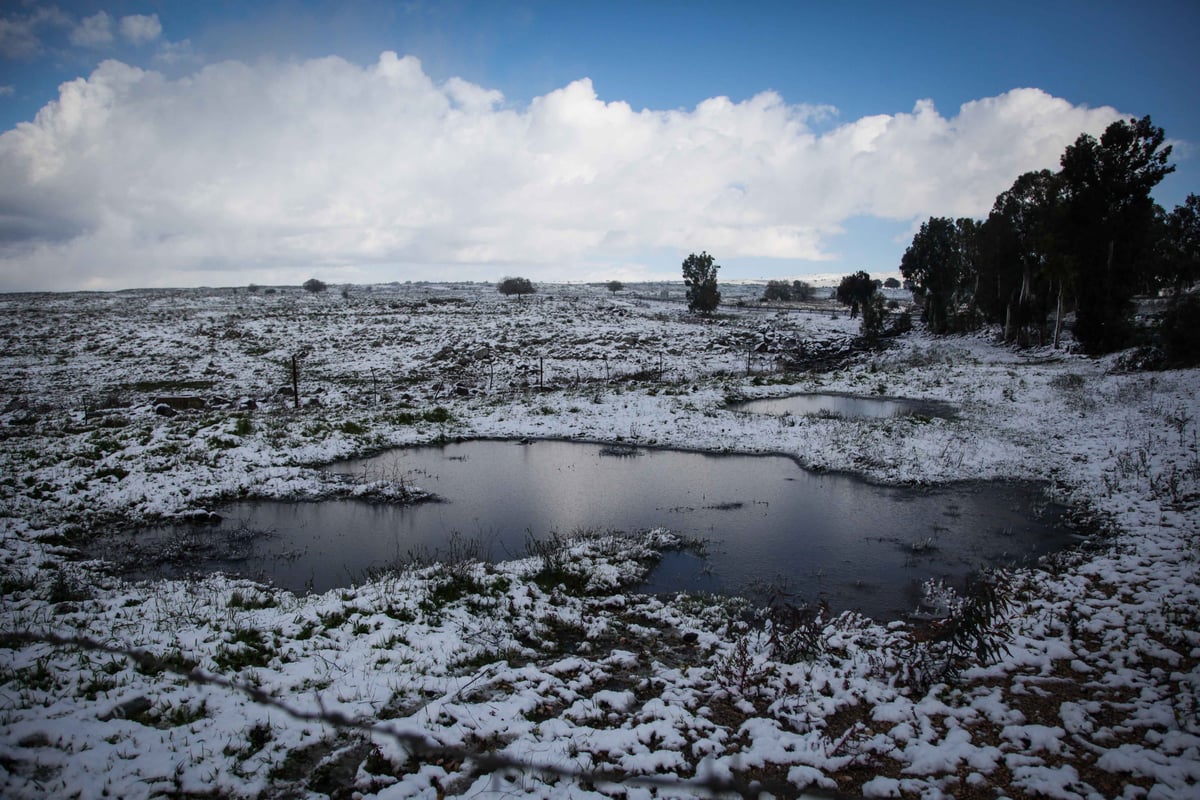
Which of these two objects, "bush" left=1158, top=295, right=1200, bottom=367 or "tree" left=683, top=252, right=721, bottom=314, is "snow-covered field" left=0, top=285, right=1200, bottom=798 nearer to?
"bush" left=1158, top=295, right=1200, bottom=367

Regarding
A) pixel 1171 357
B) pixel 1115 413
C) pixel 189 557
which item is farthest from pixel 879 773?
pixel 1171 357

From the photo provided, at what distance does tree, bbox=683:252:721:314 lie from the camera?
245ft

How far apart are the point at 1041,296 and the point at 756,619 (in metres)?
50.4

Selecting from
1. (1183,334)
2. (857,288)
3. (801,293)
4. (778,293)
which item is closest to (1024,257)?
(1183,334)

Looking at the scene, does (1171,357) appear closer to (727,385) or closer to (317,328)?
(727,385)

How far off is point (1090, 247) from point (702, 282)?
4350 centimetres

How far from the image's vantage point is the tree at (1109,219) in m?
35.5

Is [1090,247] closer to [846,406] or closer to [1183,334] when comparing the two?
[1183,334]

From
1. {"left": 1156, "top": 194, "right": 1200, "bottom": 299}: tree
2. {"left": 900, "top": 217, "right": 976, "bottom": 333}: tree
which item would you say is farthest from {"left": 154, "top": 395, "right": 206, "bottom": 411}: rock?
{"left": 1156, "top": 194, "right": 1200, "bottom": 299}: tree

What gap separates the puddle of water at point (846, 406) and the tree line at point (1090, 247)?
1354 centimetres

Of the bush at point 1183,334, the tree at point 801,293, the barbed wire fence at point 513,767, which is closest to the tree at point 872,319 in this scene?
the bush at point 1183,334

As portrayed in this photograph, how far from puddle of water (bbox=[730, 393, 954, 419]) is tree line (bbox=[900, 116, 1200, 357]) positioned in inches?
533

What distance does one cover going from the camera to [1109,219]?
3631cm

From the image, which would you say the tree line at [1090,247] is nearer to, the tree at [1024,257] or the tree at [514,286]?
the tree at [1024,257]
